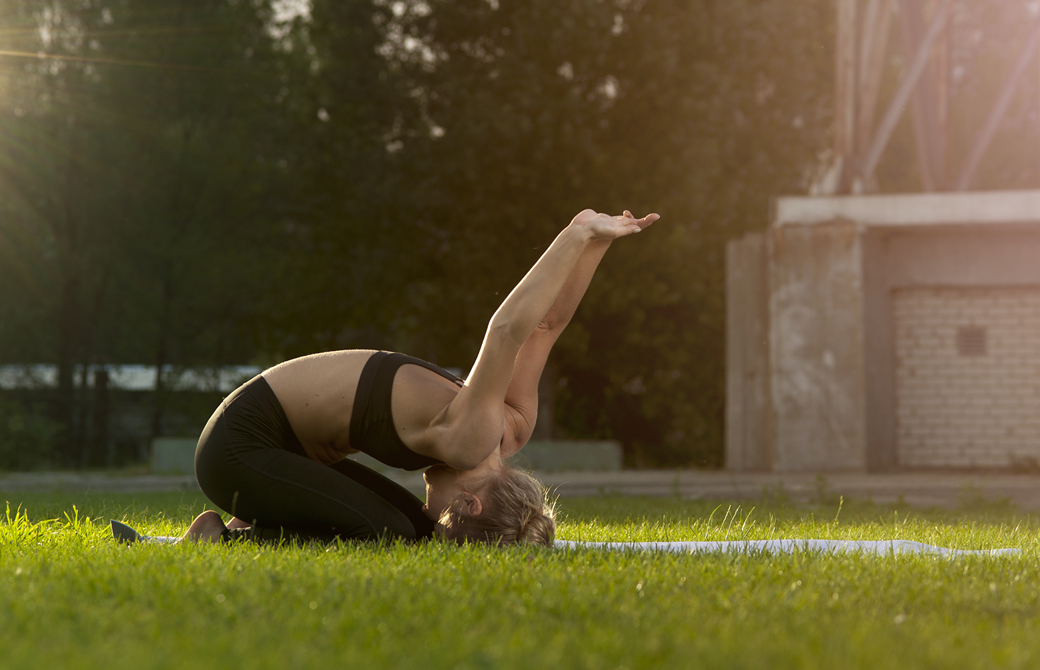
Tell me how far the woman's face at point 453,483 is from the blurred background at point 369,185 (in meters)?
13.3

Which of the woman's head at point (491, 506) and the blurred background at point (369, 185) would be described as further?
the blurred background at point (369, 185)

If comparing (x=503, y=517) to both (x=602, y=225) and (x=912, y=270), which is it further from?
(x=912, y=270)

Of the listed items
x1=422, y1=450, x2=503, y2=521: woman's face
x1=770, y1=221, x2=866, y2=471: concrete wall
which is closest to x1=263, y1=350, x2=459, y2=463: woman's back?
x1=422, y1=450, x2=503, y2=521: woman's face

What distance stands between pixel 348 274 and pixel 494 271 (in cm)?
275

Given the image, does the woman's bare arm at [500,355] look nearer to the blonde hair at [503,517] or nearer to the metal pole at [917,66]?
the blonde hair at [503,517]

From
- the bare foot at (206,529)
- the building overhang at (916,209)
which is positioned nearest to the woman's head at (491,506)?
the bare foot at (206,529)

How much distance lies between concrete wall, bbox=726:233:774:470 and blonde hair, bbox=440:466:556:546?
10.6m

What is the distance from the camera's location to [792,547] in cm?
436

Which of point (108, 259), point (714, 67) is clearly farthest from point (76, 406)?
point (714, 67)

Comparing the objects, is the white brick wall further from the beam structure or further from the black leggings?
the black leggings

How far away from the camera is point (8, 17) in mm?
19750

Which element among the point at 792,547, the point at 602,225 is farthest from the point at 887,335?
the point at 602,225

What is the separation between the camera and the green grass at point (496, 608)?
7.51ft

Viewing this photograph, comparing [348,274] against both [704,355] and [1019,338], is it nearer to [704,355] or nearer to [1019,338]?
[704,355]
